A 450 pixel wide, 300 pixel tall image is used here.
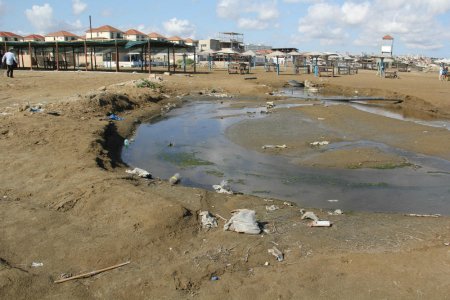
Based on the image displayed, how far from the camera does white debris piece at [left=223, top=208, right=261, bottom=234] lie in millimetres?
5754

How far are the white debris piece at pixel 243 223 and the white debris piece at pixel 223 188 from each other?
1.69 m

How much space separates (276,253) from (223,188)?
10.4 feet

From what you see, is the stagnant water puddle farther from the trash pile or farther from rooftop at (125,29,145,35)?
Answer: rooftop at (125,29,145,35)

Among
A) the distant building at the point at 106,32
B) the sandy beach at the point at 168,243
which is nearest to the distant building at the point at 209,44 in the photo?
the distant building at the point at 106,32

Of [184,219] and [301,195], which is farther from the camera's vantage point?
[301,195]

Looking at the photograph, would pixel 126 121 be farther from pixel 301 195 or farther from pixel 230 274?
pixel 230 274

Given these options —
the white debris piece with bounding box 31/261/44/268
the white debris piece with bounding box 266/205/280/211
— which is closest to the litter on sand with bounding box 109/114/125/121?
the white debris piece with bounding box 266/205/280/211

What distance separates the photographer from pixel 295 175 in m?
9.67

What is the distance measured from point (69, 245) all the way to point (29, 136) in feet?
19.4

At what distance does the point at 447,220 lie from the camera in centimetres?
658

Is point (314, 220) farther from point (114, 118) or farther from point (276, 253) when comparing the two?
point (114, 118)

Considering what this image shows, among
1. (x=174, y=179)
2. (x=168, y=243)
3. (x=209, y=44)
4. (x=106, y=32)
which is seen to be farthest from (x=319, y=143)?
(x=106, y=32)

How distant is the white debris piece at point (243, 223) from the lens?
5754 mm

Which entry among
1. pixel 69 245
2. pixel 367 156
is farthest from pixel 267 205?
pixel 367 156
